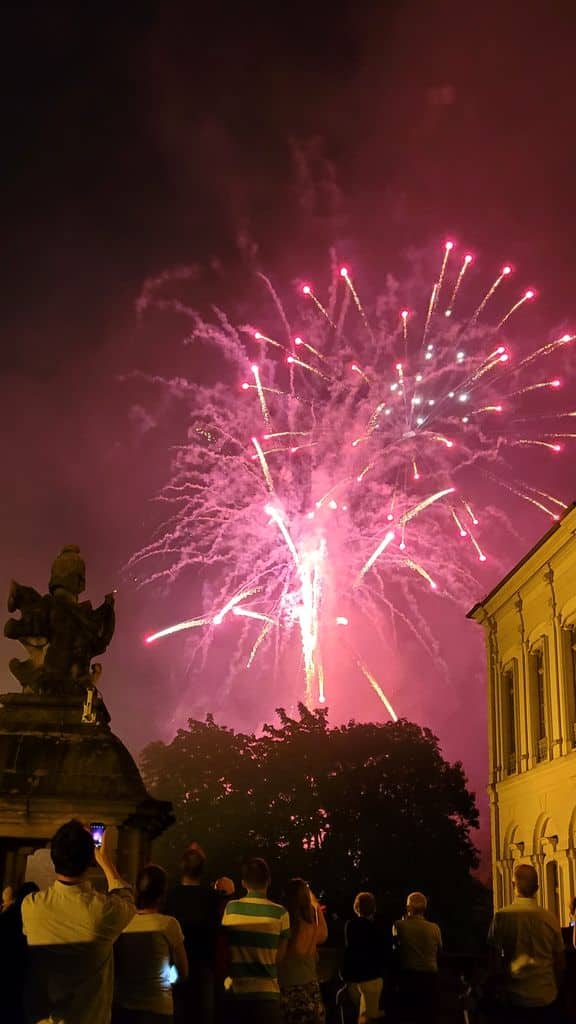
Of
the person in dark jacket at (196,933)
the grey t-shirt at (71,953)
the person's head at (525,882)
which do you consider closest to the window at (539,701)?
the person's head at (525,882)

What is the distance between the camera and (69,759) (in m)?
12.4

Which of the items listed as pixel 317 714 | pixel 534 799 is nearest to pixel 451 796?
pixel 317 714

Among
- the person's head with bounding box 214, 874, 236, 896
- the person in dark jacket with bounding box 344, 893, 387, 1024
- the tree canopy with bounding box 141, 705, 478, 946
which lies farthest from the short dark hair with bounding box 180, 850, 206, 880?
the tree canopy with bounding box 141, 705, 478, 946

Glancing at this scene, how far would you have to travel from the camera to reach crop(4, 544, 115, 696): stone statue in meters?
13.6

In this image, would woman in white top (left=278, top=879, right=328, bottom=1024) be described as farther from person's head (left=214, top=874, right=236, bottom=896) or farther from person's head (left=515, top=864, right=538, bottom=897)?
person's head (left=515, top=864, right=538, bottom=897)

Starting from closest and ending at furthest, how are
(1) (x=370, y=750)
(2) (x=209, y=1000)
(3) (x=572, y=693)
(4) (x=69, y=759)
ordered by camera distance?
1. (2) (x=209, y=1000)
2. (4) (x=69, y=759)
3. (3) (x=572, y=693)
4. (1) (x=370, y=750)

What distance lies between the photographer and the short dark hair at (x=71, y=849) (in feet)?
14.1

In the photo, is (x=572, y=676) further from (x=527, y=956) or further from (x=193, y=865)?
(x=193, y=865)

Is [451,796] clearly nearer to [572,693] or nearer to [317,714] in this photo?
[317,714]

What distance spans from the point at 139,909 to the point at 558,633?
21534mm

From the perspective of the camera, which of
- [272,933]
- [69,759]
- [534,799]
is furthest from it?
[534,799]

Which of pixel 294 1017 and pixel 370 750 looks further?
pixel 370 750

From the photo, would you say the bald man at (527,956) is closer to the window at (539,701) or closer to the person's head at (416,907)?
the person's head at (416,907)

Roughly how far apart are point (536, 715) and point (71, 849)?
24891 millimetres
